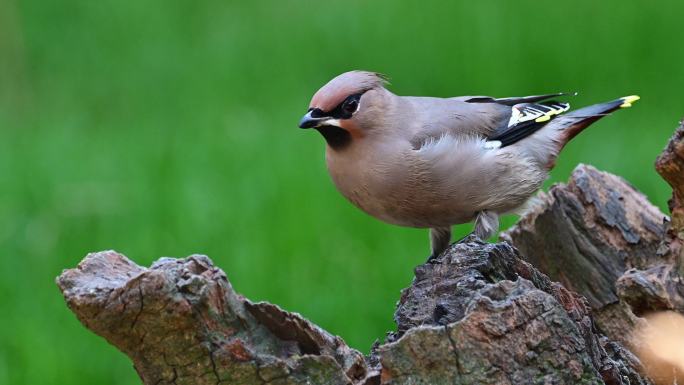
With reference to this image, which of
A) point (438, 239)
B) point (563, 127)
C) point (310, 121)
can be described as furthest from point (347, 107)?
point (563, 127)

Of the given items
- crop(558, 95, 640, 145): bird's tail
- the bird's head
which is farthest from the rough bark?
crop(558, 95, 640, 145): bird's tail

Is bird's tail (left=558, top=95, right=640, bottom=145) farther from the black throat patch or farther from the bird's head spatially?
the black throat patch

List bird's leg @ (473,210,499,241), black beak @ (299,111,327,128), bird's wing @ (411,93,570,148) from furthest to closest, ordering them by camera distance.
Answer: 1. bird's wing @ (411,93,570,148)
2. bird's leg @ (473,210,499,241)
3. black beak @ (299,111,327,128)

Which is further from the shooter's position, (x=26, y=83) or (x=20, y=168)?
(x=26, y=83)

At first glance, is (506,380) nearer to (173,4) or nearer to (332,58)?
(332,58)

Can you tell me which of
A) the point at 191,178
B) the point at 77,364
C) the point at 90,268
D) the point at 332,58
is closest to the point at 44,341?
the point at 77,364

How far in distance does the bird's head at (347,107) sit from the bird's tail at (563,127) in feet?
3.37

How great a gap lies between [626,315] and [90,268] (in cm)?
217

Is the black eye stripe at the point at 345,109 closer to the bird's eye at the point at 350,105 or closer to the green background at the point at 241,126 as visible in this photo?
the bird's eye at the point at 350,105

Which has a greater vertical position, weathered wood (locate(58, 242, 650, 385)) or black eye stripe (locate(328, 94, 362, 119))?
black eye stripe (locate(328, 94, 362, 119))

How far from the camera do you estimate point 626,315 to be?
475 centimetres

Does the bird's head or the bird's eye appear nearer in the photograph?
the bird's head

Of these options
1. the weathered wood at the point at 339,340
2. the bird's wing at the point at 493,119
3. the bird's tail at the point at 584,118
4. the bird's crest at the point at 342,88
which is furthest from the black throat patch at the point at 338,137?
the weathered wood at the point at 339,340

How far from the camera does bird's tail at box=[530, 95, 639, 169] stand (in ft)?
20.8
